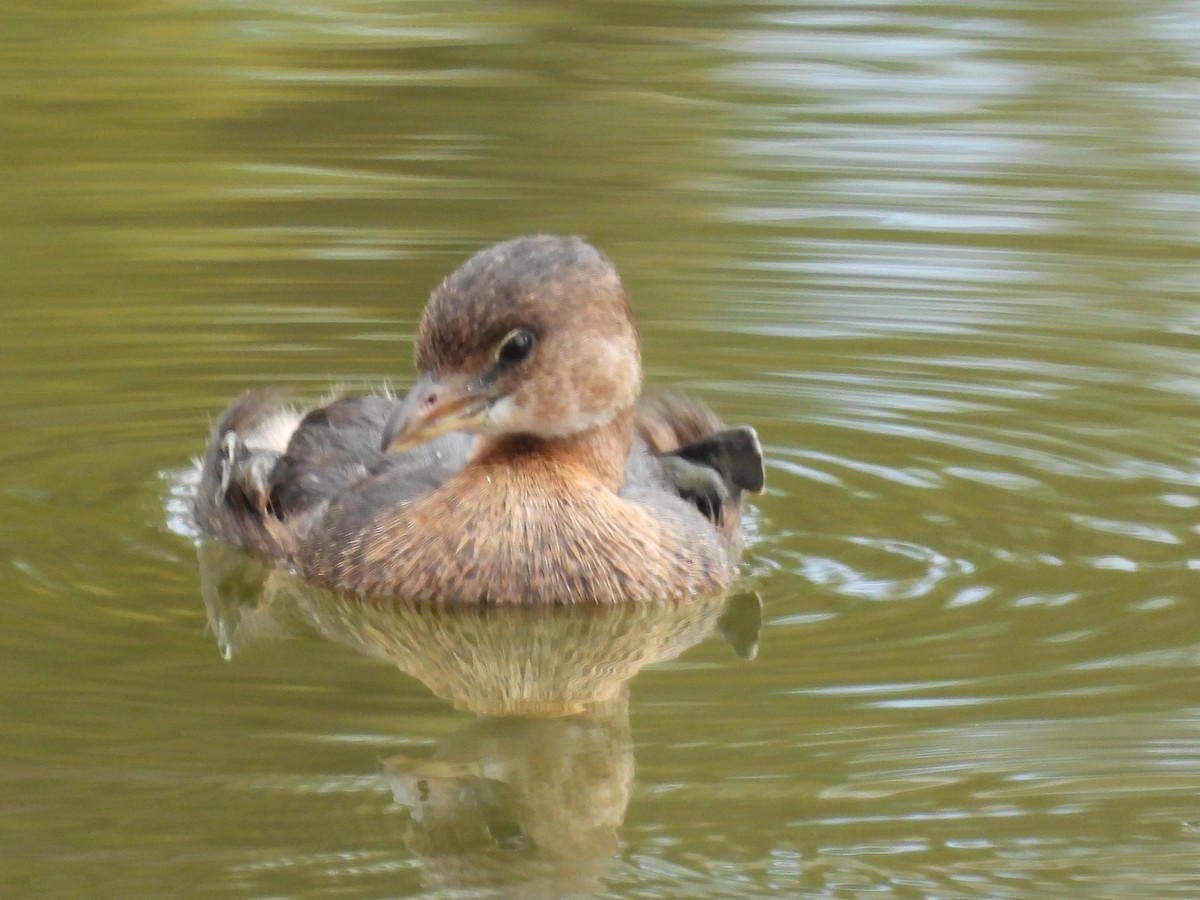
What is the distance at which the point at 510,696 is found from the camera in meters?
7.01

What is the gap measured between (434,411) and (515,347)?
0.35 m

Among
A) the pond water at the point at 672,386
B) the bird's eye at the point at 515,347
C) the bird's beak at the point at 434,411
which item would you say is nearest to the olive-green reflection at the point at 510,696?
the pond water at the point at 672,386

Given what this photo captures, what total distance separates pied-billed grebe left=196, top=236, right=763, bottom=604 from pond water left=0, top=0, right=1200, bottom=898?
152 millimetres

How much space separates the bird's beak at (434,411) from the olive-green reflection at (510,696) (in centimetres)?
56

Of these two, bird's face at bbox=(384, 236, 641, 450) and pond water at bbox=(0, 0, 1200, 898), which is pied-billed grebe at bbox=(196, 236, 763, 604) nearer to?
bird's face at bbox=(384, 236, 641, 450)

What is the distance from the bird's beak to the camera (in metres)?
7.46

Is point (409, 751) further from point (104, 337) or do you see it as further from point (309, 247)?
point (309, 247)

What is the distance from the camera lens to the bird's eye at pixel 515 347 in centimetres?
762

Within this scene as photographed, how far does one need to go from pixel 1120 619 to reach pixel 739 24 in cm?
851

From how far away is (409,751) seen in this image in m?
6.36

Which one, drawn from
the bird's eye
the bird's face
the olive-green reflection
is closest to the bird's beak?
the bird's face

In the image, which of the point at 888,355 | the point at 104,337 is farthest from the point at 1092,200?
the point at 104,337

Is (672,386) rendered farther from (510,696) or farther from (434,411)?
(510,696)

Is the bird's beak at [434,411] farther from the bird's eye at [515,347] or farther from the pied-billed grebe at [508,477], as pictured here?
the bird's eye at [515,347]
